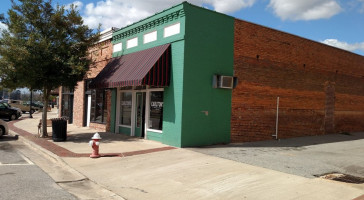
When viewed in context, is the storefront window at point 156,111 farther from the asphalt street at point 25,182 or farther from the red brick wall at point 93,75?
the asphalt street at point 25,182

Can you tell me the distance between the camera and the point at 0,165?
8531 mm

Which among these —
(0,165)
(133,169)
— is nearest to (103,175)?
(133,169)

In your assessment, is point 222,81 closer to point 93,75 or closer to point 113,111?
point 113,111

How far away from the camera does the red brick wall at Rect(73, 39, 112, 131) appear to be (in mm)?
16766

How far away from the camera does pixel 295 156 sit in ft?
33.7

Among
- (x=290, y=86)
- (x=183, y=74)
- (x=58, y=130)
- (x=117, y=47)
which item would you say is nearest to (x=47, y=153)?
(x=58, y=130)

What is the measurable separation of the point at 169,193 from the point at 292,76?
1110 cm

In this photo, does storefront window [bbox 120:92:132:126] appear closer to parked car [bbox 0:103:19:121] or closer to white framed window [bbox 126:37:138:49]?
white framed window [bbox 126:37:138:49]

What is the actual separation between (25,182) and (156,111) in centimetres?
649

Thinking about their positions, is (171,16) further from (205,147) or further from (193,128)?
(205,147)

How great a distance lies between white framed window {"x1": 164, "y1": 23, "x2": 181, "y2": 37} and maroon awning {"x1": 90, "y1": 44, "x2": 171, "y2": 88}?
1.61ft

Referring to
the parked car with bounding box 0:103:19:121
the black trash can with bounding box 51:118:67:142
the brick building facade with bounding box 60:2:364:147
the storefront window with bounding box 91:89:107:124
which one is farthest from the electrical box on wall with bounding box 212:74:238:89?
the parked car with bounding box 0:103:19:121

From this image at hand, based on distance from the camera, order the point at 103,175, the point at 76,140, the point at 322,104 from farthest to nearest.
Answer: the point at 322,104 → the point at 76,140 → the point at 103,175

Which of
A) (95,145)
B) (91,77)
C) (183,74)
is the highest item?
(91,77)
